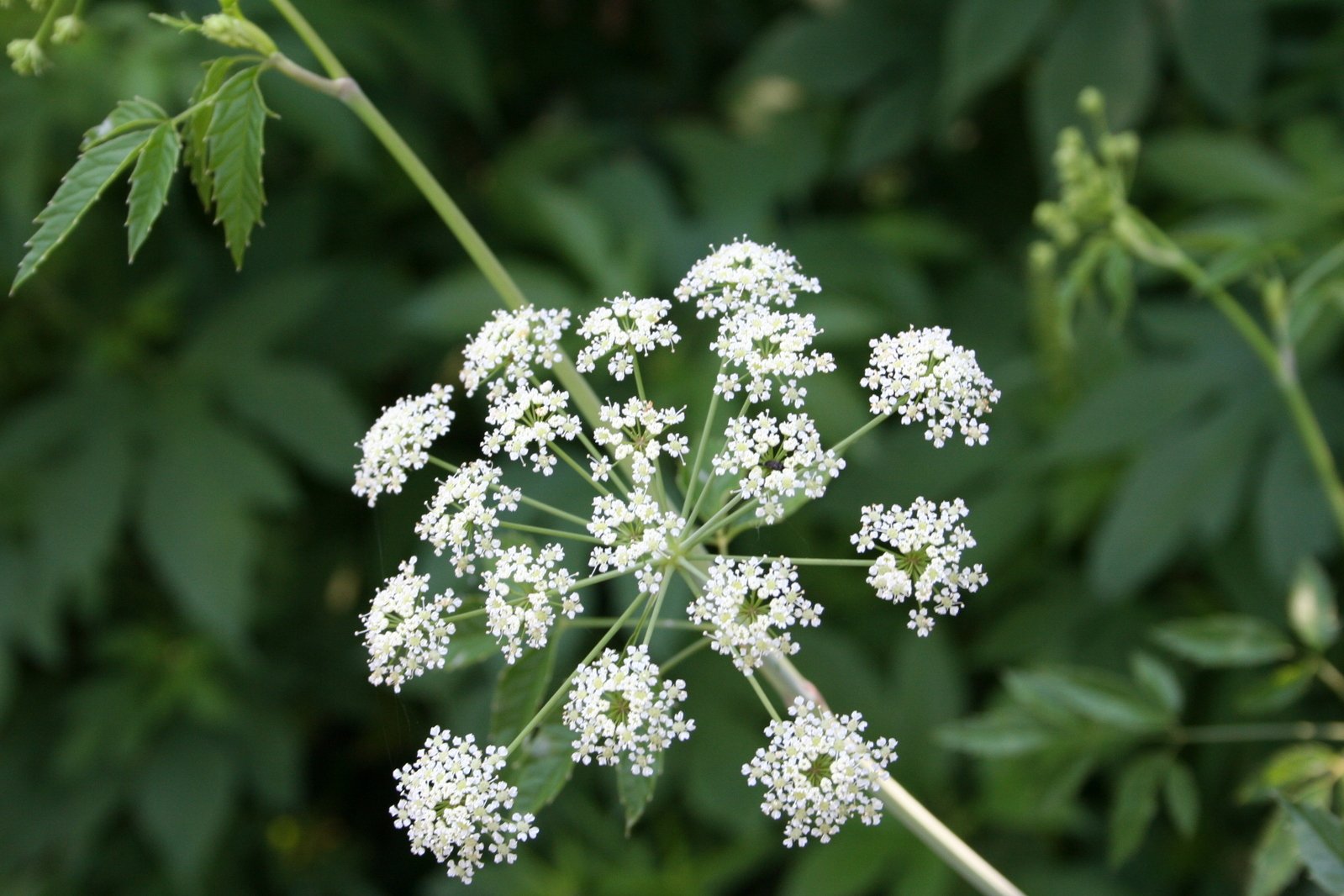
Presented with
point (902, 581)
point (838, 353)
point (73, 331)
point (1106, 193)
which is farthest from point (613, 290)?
point (902, 581)

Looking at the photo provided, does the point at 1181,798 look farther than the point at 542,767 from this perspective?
Yes

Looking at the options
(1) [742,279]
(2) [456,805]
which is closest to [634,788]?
(2) [456,805]

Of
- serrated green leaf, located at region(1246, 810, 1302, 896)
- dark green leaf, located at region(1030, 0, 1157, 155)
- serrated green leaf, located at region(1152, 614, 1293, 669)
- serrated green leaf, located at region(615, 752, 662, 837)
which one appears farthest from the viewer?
dark green leaf, located at region(1030, 0, 1157, 155)

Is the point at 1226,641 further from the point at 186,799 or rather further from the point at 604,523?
the point at 186,799

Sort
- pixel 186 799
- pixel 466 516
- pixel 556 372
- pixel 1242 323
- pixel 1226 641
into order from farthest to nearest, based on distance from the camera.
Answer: pixel 186 799
pixel 1242 323
pixel 1226 641
pixel 556 372
pixel 466 516

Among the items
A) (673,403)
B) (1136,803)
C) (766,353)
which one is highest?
(766,353)

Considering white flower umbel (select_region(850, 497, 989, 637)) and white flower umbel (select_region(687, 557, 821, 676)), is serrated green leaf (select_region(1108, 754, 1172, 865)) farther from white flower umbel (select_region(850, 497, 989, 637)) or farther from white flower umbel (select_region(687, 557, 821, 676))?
white flower umbel (select_region(687, 557, 821, 676))

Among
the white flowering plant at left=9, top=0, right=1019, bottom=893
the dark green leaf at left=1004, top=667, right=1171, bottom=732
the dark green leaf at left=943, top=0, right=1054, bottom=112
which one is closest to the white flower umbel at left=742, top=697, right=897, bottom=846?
the white flowering plant at left=9, top=0, right=1019, bottom=893
